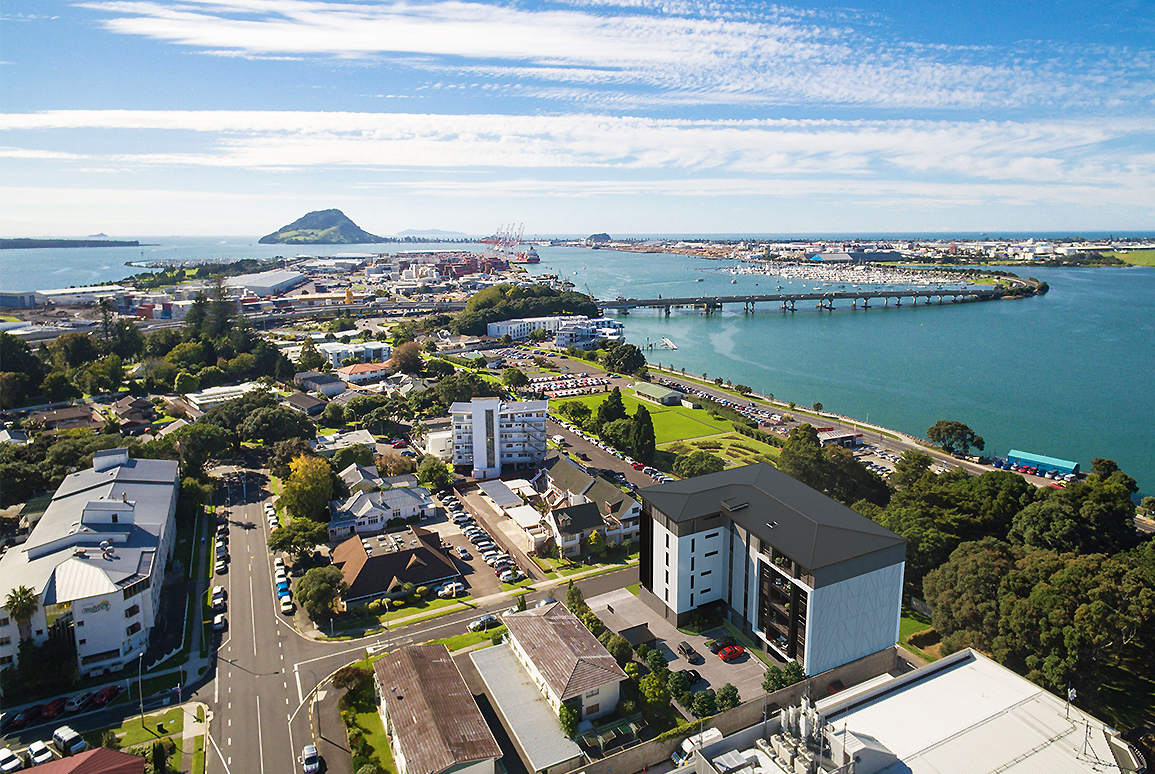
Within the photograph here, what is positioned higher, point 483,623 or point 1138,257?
point 1138,257

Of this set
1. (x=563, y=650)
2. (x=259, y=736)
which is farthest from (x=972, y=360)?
(x=259, y=736)

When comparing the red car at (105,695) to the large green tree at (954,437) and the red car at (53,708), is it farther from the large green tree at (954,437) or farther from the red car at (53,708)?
the large green tree at (954,437)

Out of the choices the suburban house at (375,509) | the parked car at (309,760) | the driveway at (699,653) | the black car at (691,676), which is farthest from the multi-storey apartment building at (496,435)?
the parked car at (309,760)

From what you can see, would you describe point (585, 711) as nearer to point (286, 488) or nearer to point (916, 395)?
point (286, 488)

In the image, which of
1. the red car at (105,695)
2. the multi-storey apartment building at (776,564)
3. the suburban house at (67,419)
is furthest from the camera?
the suburban house at (67,419)

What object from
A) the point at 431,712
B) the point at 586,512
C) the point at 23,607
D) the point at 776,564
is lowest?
the point at 431,712

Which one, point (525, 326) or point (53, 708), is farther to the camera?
point (525, 326)

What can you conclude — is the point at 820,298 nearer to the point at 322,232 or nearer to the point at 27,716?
the point at 27,716

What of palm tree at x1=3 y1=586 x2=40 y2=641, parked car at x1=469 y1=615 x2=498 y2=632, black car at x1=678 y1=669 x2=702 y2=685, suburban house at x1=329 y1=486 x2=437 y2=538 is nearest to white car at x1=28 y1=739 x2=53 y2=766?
palm tree at x1=3 y1=586 x2=40 y2=641
